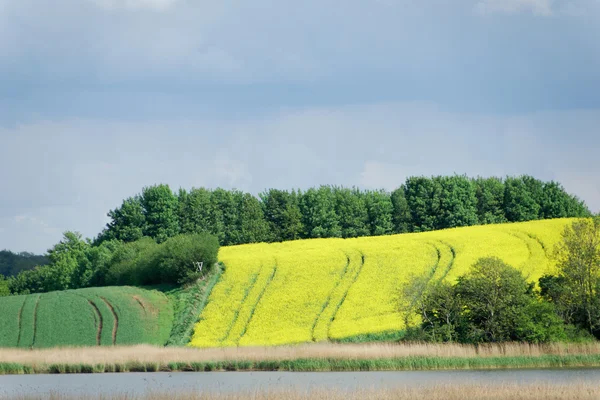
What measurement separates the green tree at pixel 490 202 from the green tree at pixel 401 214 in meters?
9.59

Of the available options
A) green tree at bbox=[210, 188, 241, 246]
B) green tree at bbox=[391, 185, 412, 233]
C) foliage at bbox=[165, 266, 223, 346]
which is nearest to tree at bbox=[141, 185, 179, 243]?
green tree at bbox=[210, 188, 241, 246]

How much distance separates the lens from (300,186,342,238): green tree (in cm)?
10800

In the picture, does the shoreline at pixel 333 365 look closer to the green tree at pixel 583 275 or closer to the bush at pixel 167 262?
the green tree at pixel 583 275

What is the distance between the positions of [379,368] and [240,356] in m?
8.95

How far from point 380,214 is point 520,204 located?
18.4 m

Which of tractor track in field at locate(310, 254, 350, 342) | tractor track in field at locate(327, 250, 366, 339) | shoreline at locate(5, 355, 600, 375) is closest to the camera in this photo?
shoreline at locate(5, 355, 600, 375)

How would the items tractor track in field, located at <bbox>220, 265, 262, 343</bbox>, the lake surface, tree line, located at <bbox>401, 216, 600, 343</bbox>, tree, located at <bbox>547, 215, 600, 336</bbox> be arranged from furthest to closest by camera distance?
tractor track in field, located at <bbox>220, 265, 262, 343</bbox>, tree, located at <bbox>547, 215, 600, 336</bbox>, tree line, located at <bbox>401, 216, 600, 343</bbox>, the lake surface

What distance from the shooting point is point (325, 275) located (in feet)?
230

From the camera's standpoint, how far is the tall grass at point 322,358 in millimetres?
44000

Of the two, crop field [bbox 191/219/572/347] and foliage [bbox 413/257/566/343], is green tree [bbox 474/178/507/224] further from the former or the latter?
foliage [bbox 413/257/566/343]

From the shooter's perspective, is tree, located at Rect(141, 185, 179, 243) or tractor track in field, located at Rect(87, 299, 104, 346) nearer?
tractor track in field, located at Rect(87, 299, 104, 346)

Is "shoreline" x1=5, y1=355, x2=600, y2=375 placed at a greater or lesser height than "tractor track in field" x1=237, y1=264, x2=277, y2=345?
lesser

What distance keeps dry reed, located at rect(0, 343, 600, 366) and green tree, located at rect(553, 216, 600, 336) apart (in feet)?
13.6

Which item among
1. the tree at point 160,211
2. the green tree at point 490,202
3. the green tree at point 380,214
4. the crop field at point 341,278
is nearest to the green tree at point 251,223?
the tree at point 160,211
